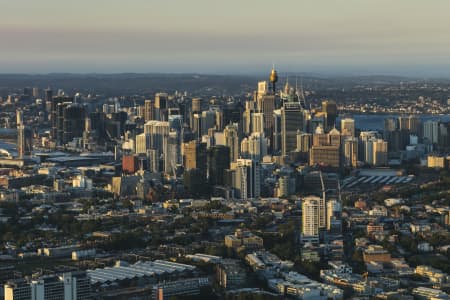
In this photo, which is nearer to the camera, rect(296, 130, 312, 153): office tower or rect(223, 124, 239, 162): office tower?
rect(223, 124, 239, 162): office tower

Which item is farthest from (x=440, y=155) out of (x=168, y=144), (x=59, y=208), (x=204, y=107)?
(x=204, y=107)

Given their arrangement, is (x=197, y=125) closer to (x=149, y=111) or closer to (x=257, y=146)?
(x=149, y=111)

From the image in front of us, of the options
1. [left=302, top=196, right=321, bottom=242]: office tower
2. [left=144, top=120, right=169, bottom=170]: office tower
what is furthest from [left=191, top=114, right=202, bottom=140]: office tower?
[left=302, top=196, right=321, bottom=242]: office tower

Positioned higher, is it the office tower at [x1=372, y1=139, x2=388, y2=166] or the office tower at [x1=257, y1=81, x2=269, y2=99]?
the office tower at [x1=257, y1=81, x2=269, y2=99]

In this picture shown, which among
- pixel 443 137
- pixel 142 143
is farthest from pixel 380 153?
pixel 142 143

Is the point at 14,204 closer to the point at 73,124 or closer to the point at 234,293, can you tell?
the point at 234,293

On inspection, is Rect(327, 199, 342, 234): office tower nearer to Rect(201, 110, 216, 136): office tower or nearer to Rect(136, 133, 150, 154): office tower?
Rect(136, 133, 150, 154): office tower

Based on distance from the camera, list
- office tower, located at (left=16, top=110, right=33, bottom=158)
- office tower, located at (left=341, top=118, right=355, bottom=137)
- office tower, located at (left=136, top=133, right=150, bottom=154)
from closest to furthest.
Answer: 1. office tower, located at (left=136, top=133, right=150, bottom=154)
2. office tower, located at (left=341, top=118, right=355, bottom=137)
3. office tower, located at (left=16, top=110, right=33, bottom=158)

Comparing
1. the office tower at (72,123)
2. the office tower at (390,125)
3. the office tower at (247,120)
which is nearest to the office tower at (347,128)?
the office tower at (390,125)
